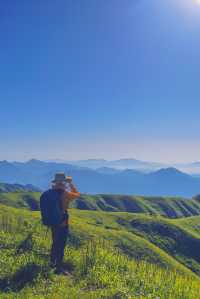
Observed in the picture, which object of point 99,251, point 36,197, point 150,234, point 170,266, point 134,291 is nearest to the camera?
point 134,291

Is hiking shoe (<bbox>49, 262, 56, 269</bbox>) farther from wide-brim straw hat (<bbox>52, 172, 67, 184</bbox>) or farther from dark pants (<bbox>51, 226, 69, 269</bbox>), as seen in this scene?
wide-brim straw hat (<bbox>52, 172, 67, 184</bbox>)

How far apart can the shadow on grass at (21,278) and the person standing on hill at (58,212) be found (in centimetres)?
86

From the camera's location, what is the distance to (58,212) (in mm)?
15219

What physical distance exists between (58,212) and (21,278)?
2.76m

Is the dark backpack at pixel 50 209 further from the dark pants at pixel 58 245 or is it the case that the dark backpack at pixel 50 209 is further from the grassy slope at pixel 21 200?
the grassy slope at pixel 21 200

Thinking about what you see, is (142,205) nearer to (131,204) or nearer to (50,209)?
(131,204)

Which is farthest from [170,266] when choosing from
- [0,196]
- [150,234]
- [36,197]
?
[36,197]

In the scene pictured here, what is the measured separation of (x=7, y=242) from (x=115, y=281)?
6907mm

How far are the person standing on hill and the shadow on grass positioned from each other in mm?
864

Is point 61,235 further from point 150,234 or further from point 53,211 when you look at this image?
point 150,234

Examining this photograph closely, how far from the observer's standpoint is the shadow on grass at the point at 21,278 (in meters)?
13.4

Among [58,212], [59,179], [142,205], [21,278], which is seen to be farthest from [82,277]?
[142,205]

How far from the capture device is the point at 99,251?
60.4 ft

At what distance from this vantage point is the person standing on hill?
15.2m
